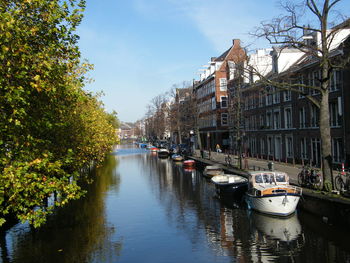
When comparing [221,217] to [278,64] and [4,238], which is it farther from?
[278,64]

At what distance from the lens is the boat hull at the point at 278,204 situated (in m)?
19.7

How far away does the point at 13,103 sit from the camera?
10.1 metres

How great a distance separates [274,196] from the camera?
20000 millimetres

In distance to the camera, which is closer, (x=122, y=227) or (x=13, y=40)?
(x=13, y=40)

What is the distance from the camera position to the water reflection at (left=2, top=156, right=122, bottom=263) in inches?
603

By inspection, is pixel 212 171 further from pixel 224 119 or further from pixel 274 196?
pixel 224 119

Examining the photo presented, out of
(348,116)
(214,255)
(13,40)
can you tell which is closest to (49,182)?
(13,40)

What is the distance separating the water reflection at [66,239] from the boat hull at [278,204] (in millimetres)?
8433

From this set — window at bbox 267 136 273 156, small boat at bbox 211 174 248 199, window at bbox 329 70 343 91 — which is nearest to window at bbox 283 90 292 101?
window at bbox 267 136 273 156

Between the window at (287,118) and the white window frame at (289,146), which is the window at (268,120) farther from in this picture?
the white window frame at (289,146)

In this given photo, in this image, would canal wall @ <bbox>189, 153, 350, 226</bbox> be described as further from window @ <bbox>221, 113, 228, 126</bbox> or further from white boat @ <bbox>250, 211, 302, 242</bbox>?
window @ <bbox>221, 113, 228, 126</bbox>

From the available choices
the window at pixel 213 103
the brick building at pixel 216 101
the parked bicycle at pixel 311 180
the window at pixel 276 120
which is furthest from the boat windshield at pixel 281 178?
the window at pixel 213 103

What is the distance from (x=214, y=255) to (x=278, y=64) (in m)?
31.1

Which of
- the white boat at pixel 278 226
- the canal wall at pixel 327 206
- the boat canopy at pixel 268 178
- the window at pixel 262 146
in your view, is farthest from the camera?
the window at pixel 262 146
